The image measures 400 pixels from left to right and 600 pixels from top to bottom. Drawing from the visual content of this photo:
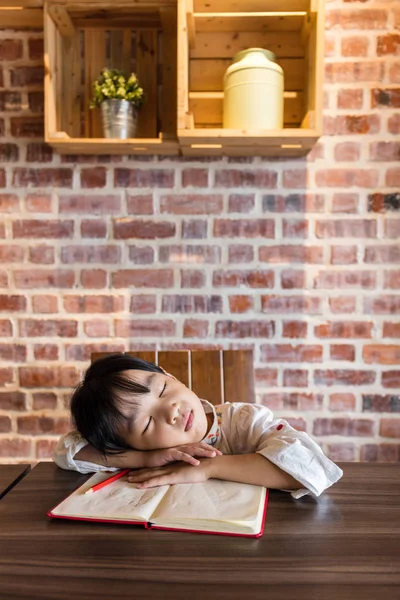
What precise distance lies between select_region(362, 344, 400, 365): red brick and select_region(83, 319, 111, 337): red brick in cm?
90

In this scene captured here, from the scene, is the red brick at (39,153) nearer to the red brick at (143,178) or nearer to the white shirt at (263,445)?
the red brick at (143,178)

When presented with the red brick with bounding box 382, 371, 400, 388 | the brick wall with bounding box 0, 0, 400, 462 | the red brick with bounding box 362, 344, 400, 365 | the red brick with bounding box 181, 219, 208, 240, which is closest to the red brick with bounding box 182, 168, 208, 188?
the brick wall with bounding box 0, 0, 400, 462

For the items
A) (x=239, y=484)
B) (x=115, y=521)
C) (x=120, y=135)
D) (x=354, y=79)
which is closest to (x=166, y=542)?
(x=115, y=521)

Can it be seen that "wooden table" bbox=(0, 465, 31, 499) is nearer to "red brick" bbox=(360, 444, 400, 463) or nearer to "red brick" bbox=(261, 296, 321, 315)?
"red brick" bbox=(261, 296, 321, 315)

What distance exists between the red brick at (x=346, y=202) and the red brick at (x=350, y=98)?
0.29m

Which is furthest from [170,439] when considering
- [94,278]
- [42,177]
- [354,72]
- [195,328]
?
[354,72]

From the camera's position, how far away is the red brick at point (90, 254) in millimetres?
1924

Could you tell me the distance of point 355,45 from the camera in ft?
6.04

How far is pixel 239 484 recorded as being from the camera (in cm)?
93

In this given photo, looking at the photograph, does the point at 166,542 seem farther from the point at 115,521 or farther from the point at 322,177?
the point at 322,177

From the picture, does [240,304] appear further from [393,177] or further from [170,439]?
[170,439]

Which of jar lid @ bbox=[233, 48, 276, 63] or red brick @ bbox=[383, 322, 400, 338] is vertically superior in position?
jar lid @ bbox=[233, 48, 276, 63]

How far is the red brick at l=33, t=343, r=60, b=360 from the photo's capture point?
6.39 feet

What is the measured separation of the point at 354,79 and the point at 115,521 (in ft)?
5.34
